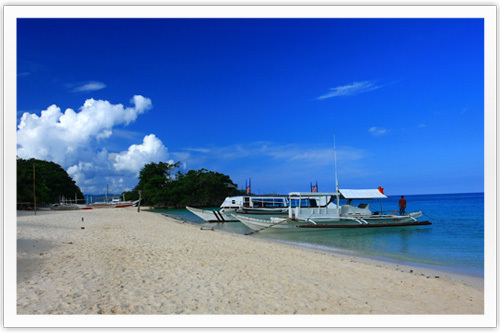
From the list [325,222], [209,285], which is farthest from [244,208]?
[209,285]

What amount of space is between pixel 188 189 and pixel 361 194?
48016 millimetres

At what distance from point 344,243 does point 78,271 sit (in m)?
14.3

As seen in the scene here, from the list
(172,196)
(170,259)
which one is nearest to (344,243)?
(170,259)

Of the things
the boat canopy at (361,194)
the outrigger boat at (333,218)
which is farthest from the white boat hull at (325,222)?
the boat canopy at (361,194)

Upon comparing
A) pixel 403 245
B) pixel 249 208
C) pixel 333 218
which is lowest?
pixel 403 245

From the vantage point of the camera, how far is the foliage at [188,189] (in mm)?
66250

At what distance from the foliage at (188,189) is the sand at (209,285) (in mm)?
56787

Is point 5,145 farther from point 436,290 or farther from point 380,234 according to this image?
point 380,234

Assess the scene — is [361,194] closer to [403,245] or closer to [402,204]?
[402,204]

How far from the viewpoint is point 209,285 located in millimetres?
6555

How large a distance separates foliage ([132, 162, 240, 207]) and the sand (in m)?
56.8
